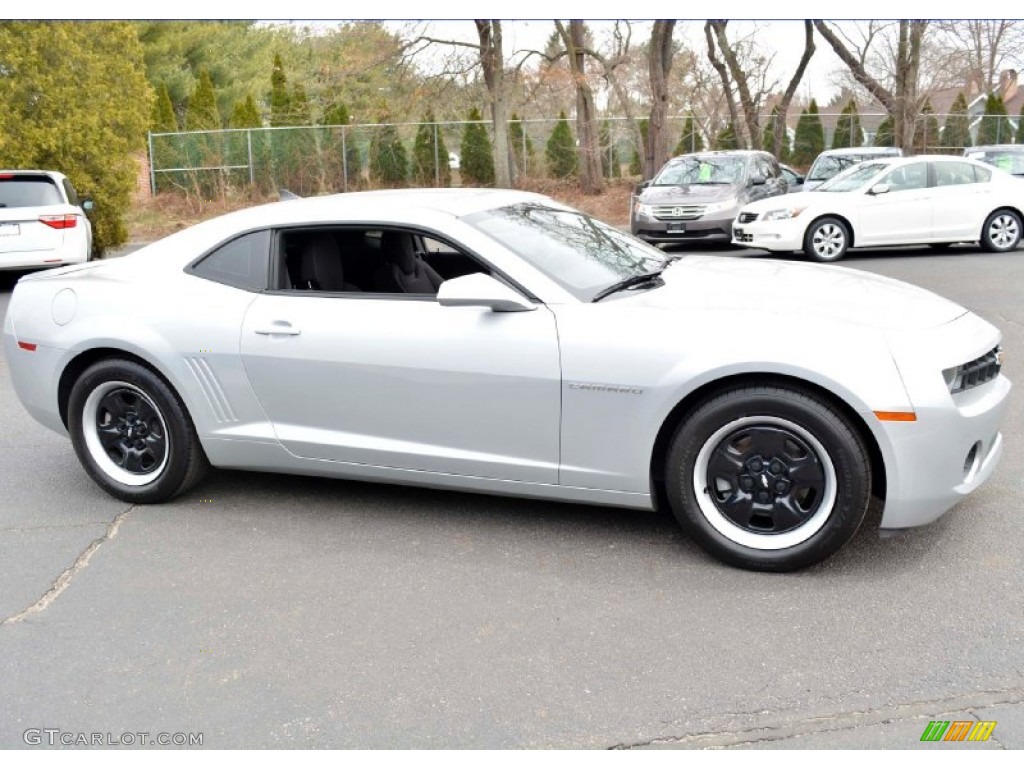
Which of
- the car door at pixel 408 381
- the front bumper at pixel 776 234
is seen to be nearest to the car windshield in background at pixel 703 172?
the front bumper at pixel 776 234

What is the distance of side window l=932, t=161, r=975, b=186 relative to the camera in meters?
14.3

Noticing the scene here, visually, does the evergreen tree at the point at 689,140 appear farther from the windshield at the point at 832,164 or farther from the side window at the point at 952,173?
the side window at the point at 952,173

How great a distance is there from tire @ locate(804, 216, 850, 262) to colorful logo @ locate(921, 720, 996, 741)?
1196 cm

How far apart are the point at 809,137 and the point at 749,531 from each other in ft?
100

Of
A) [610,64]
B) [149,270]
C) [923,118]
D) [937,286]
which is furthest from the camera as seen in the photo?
[923,118]

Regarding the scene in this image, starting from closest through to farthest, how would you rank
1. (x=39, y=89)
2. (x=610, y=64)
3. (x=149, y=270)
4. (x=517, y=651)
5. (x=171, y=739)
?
(x=171, y=739), (x=517, y=651), (x=149, y=270), (x=39, y=89), (x=610, y=64)

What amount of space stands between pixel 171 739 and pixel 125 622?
894mm

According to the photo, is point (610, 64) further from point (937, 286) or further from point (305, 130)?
point (937, 286)

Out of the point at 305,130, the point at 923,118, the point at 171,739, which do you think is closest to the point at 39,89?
the point at 305,130

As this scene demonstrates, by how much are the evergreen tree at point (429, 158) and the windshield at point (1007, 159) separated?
15.4 m

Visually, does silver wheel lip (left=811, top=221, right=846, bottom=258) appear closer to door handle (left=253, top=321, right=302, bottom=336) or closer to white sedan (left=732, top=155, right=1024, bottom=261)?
white sedan (left=732, top=155, right=1024, bottom=261)

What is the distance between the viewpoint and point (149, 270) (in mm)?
4945

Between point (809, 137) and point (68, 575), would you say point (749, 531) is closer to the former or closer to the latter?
point (68, 575)

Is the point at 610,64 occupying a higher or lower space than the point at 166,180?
higher
